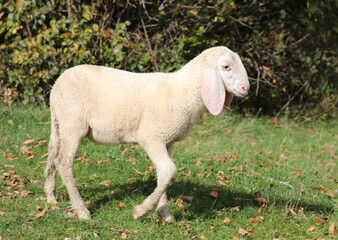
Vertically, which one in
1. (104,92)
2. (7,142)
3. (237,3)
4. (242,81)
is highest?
(237,3)

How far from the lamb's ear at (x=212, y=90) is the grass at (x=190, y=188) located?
3.95ft

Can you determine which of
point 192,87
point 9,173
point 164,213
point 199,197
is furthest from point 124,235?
point 9,173

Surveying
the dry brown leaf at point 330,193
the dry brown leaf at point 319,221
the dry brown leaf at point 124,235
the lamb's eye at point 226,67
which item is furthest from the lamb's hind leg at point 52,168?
the dry brown leaf at point 330,193

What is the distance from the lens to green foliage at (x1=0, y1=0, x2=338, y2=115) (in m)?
7.07

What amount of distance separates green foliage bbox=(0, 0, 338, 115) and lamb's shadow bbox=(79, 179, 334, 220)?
9.56ft

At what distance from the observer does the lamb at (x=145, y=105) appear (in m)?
3.78

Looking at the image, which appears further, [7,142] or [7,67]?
[7,67]

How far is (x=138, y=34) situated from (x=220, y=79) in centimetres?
415

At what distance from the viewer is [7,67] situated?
24.5 feet

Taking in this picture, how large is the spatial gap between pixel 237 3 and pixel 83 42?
3173mm

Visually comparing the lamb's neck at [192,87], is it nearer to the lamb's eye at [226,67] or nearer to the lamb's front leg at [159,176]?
the lamb's eye at [226,67]

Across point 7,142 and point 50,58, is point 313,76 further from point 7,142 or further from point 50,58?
point 7,142

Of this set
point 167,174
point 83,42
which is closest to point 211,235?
point 167,174

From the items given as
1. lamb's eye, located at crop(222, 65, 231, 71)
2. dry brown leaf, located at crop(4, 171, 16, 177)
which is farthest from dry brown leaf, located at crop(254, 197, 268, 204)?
dry brown leaf, located at crop(4, 171, 16, 177)
